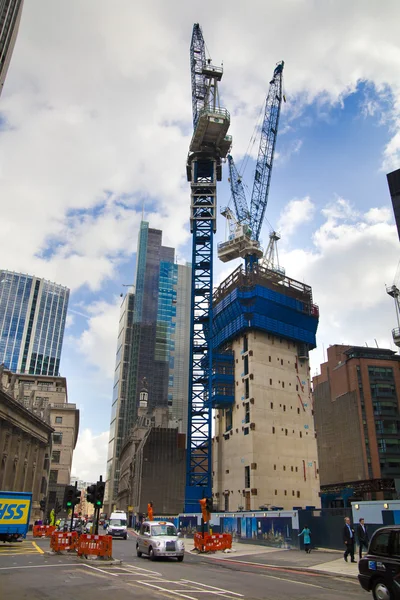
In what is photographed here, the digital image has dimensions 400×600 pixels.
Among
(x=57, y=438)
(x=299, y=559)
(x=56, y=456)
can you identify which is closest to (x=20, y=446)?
(x=57, y=438)

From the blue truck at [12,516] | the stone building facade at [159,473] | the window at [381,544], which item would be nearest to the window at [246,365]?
the stone building facade at [159,473]

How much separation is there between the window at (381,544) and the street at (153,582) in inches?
85.6

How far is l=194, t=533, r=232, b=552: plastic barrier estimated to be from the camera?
1232 inches

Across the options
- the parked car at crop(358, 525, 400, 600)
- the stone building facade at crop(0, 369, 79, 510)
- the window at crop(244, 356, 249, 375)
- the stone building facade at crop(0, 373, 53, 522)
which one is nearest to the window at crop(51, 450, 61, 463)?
the stone building facade at crop(0, 369, 79, 510)

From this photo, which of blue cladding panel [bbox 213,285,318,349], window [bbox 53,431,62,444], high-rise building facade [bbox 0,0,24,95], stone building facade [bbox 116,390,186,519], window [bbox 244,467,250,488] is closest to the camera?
window [bbox 244,467,250,488]

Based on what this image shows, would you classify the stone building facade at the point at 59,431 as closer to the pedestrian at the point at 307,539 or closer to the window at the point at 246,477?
the window at the point at 246,477

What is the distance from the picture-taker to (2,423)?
2255 inches

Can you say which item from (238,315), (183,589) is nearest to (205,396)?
(238,315)

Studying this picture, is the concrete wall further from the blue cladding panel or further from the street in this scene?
the street

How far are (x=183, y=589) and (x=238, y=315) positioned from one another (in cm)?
6346

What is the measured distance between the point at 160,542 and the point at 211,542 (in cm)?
833

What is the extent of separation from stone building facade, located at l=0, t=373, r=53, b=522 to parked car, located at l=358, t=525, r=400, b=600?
47603mm

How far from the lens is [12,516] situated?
33344mm

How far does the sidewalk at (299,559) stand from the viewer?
21.6 m
